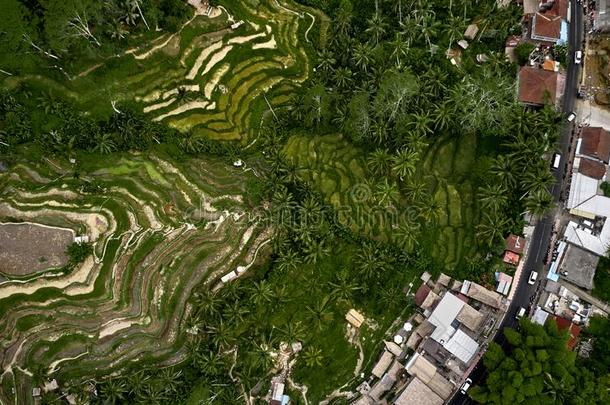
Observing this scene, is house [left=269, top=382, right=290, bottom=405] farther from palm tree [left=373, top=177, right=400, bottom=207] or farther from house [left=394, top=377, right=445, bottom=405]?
palm tree [left=373, top=177, right=400, bottom=207]

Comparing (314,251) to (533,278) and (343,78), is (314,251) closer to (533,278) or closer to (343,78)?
(343,78)

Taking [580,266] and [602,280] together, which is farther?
[602,280]

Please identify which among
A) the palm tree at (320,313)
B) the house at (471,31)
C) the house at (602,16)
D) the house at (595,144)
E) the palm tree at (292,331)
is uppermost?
the house at (602,16)

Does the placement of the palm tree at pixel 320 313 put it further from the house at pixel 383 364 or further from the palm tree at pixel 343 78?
the palm tree at pixel 343 78

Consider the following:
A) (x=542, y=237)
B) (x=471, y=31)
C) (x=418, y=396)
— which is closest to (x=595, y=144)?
(x=542, y=237)

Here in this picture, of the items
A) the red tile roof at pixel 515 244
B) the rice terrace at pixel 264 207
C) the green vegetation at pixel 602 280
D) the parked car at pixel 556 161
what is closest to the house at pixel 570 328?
the rice terrace at pixel 264 207
